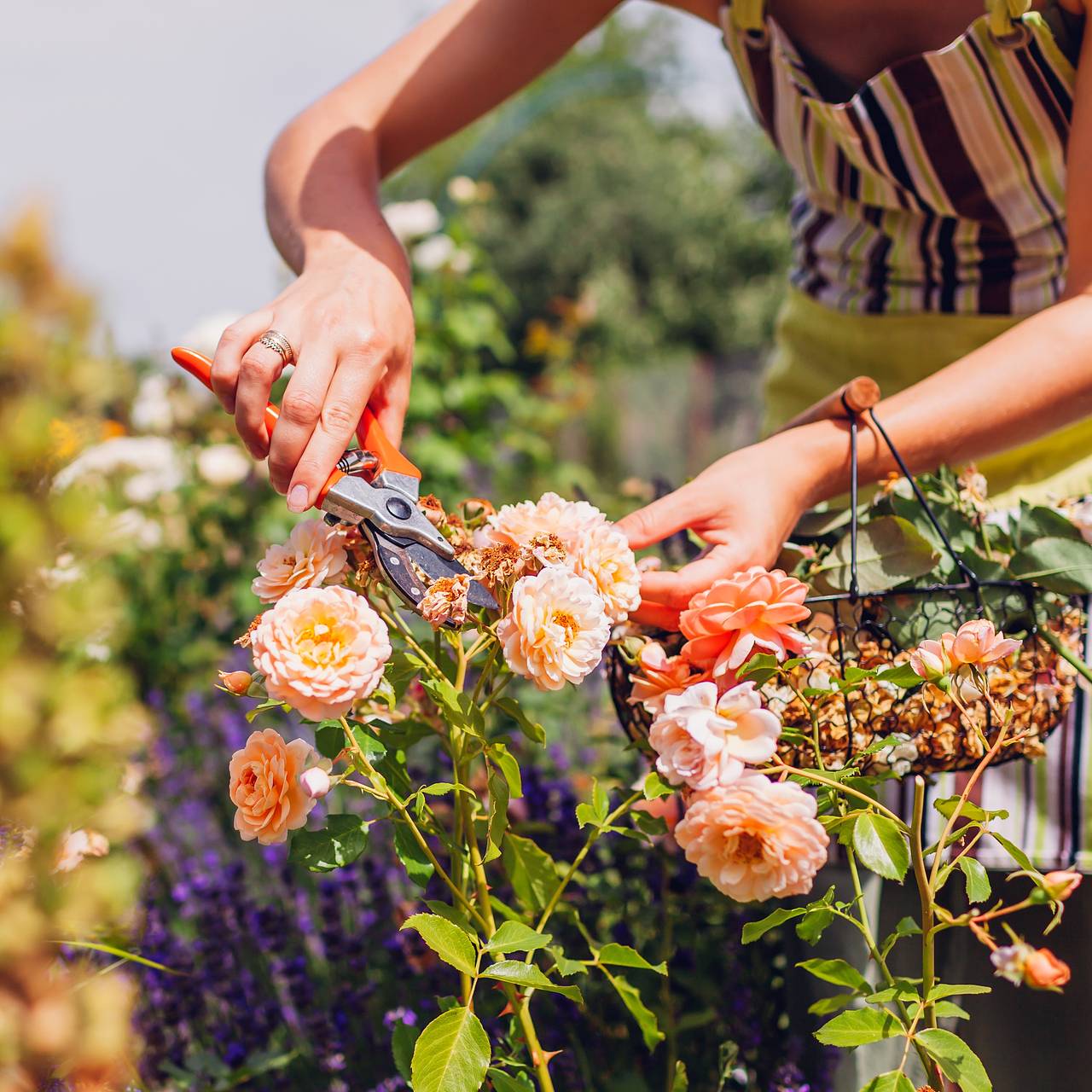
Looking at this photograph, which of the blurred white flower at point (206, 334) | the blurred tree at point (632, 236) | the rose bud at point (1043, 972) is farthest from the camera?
the blurred tree at point (632, 236)

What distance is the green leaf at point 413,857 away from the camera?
33.3 inches

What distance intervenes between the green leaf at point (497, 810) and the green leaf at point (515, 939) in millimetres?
52

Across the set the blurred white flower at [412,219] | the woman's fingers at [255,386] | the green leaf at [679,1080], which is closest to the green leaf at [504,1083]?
the green leaf at [679,1080]

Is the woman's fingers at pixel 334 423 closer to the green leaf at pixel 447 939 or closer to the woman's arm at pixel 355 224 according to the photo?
the woman's arm at pixel 355 224

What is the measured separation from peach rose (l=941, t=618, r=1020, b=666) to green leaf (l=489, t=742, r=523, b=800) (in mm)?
337

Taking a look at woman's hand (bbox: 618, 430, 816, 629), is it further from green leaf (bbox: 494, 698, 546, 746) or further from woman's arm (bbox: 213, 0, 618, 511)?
woman's arm (bbox: 213, 0, 618, 511)

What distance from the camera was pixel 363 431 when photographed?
99cm

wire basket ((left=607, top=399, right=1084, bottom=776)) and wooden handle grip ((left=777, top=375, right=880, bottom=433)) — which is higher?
wooden handle grip ((left=777, top=375, right=880, bottom=433))

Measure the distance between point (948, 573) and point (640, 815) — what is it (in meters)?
0.36

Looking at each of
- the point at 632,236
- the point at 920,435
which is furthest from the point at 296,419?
the point at 632,236

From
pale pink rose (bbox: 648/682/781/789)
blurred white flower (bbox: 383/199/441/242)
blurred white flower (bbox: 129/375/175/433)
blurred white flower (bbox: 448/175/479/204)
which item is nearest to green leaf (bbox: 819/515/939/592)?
pale pink rose (bbox: 648/682/781/789)

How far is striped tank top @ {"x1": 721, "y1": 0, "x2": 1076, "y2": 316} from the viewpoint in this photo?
1.13 meters

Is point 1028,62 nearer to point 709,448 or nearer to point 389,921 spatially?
point 389,921

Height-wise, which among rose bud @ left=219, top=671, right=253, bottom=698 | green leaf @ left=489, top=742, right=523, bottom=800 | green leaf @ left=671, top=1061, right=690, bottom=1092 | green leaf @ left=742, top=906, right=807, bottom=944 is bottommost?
green leaf @ left=671, top=1061, right=690, bottom=1092
